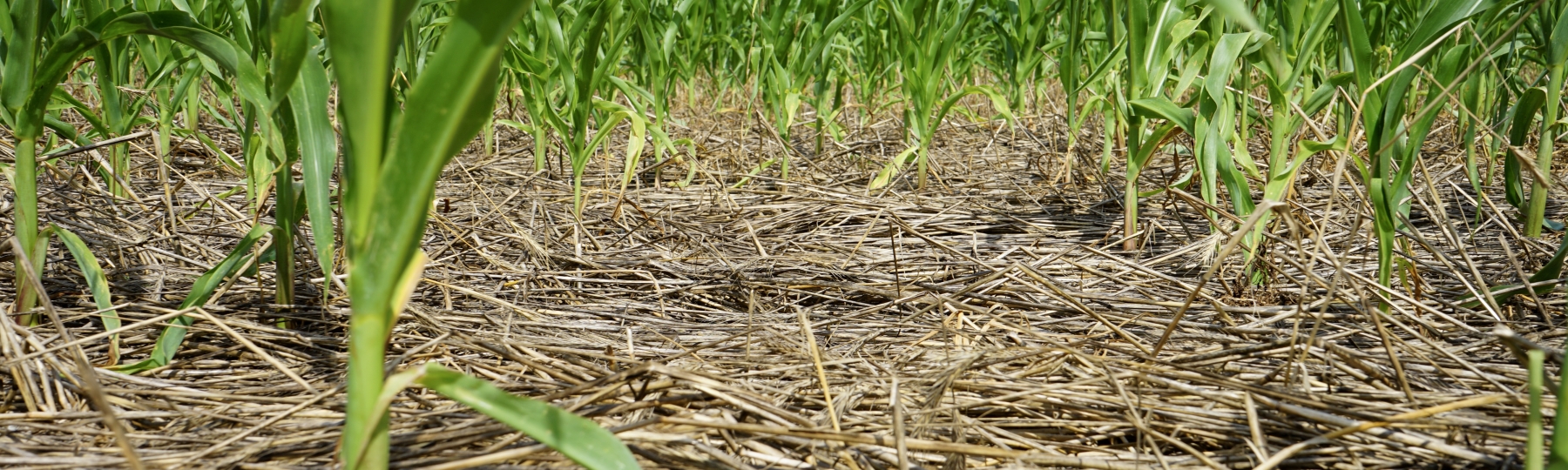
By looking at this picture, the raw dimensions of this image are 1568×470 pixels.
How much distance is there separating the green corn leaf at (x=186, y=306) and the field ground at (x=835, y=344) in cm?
4

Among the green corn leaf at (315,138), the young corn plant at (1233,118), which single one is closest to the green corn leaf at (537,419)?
the green corn leaf at (315,138)

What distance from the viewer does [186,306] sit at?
3.72ft

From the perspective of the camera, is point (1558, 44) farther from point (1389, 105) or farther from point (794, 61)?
point (794, 61)

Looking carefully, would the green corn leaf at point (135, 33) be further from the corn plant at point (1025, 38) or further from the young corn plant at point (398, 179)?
the corn plant at point (1025, 38)

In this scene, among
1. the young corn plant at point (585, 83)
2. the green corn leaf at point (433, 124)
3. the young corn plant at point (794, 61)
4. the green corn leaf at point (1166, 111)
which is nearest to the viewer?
the green corn leaf at point (433, 124)

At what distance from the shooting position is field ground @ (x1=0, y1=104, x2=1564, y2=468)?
2.94 feet

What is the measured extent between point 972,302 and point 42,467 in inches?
47.6

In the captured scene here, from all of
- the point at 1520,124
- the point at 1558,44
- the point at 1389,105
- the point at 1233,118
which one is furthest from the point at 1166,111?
the point at 1558,44

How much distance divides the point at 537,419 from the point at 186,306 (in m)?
0.72

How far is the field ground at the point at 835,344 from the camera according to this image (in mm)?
895

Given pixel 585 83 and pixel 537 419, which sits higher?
pixel 585 83

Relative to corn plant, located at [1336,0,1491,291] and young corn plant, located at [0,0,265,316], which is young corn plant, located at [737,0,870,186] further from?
young corn plant, located at [0,0,265,316]

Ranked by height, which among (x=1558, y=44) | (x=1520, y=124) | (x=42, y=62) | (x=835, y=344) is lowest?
(x=835, y=344)

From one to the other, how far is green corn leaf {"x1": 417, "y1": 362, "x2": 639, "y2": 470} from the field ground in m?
0.15
